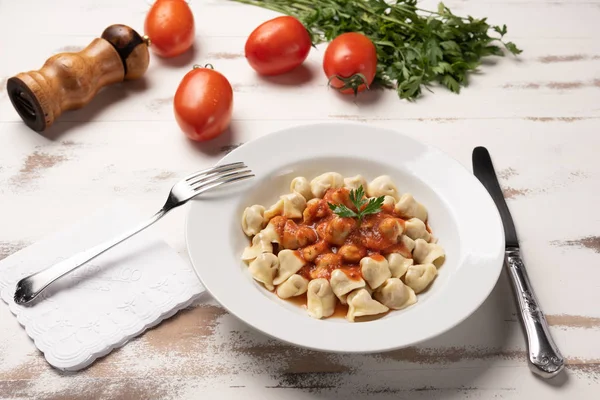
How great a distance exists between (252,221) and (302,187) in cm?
25

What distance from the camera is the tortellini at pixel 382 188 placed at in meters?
2.29

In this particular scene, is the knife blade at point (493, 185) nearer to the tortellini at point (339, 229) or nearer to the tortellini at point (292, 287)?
the tortellini at point (339, 229)

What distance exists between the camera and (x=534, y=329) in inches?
77.1

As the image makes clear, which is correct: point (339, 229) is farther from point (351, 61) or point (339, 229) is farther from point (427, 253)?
point (351, 61)

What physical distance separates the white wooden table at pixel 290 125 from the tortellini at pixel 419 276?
0.58 ft

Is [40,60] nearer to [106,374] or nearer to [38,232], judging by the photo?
[38,232]

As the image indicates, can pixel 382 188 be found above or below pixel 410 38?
below

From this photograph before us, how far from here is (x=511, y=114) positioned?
2.94 meters

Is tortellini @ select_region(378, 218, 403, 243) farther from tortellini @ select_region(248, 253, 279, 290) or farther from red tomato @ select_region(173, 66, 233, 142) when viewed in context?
red tomato @ select_region(173, 66, 233, 142)

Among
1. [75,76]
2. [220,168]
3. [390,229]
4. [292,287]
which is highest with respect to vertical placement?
[75,76]

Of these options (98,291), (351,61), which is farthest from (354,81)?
(98,291)

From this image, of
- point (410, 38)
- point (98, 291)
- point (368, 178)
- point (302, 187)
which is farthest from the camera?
point (410, 38)

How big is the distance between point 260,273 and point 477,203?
0.78 metres

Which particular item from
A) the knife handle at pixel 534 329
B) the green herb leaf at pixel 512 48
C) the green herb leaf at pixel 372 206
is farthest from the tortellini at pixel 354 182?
the green herb leaf at pixel 512 48
